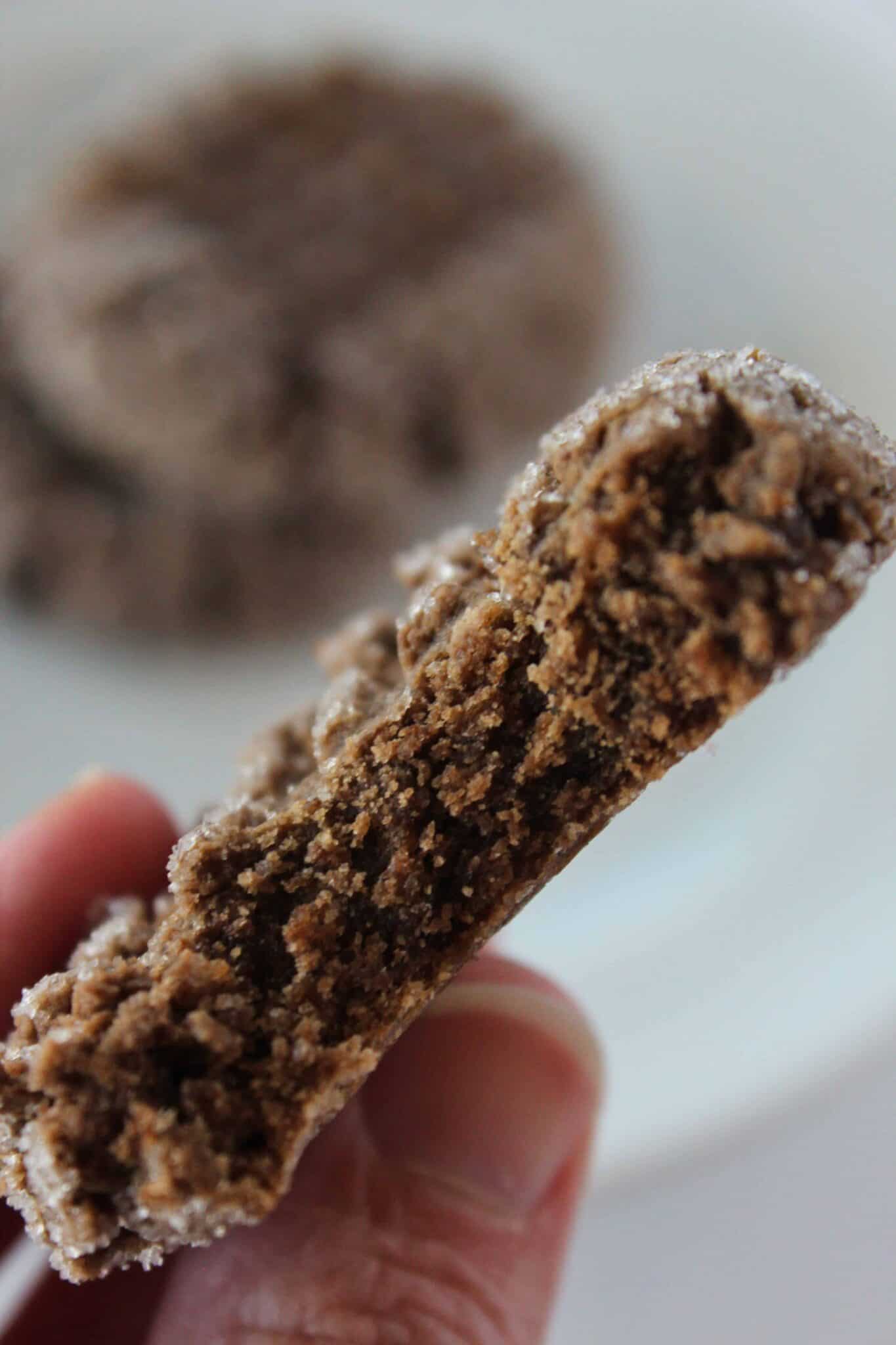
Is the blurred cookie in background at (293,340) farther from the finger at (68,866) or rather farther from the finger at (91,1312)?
the finger at (91,1312)

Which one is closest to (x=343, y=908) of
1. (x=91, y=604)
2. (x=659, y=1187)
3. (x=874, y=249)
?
(x=659, y=1187)

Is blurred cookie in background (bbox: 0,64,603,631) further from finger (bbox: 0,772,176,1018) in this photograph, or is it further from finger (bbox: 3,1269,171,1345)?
finger (bbox: 3,1269,171,1345)

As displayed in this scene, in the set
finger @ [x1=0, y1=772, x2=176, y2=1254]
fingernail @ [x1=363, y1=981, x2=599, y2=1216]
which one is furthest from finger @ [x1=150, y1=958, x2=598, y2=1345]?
finger @ [x1=0, y1=772, x2=176, y2=1254]

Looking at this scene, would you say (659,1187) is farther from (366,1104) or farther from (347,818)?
(347,818)

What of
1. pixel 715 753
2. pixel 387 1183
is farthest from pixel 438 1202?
pixel 715 753

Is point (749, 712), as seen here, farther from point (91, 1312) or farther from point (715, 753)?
point (91, 1312)

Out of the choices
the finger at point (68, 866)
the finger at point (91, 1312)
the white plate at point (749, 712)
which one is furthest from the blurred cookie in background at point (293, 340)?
the finger at point (91, 1312)

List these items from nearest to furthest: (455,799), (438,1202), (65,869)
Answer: (455,799), (438,1202), (65,869)
